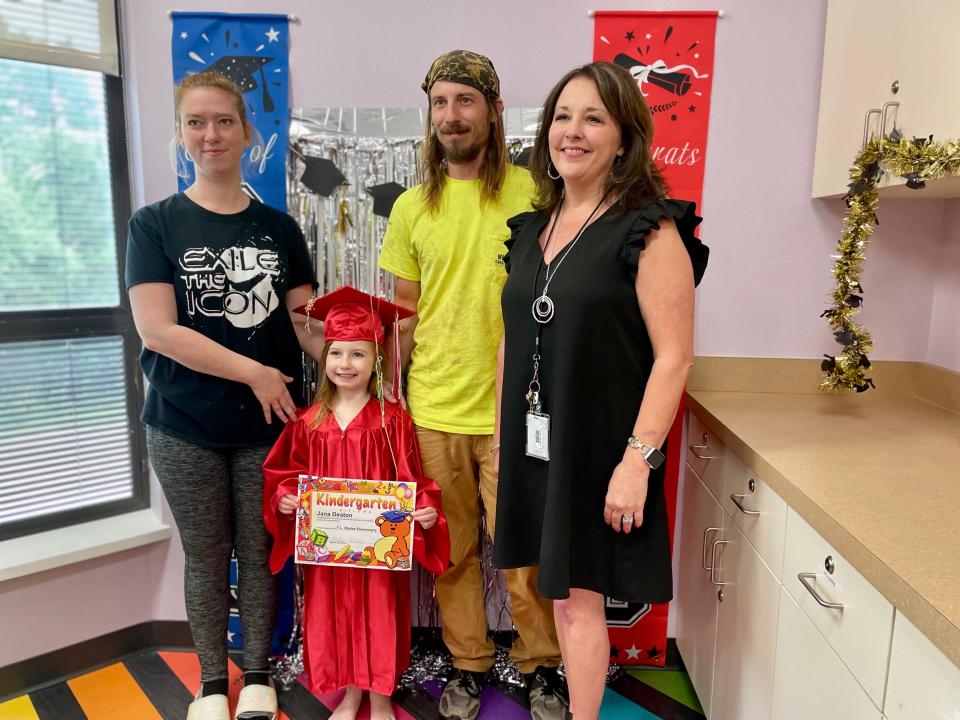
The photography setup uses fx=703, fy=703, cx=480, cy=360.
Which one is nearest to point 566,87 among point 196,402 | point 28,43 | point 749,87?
point 749,87

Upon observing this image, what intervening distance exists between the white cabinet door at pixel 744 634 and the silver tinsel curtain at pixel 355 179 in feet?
2.22

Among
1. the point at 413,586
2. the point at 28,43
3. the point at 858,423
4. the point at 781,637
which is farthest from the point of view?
the point at 413,586

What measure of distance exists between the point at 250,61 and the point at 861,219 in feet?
5.79

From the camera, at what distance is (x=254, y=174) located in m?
2.15

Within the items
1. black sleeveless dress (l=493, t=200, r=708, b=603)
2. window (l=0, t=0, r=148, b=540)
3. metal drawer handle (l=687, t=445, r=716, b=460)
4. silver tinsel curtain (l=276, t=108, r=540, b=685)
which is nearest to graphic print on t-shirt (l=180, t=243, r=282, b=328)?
silver tinsel curtain (l=276, t=108, r=540, b=685)

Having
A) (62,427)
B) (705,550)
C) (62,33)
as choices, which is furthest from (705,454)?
(62,33)

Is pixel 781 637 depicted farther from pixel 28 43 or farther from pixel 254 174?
pixel 28 43

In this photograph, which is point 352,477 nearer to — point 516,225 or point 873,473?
point 516,225

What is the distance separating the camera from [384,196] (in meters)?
2.13

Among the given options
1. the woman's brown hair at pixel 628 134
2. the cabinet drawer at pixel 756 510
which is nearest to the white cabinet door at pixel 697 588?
the cabinet drawer at pixel 756 510

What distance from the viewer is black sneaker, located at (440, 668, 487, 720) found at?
1.98 metres

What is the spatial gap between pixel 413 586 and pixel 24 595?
1.15 m

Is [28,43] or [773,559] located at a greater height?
[28,43]

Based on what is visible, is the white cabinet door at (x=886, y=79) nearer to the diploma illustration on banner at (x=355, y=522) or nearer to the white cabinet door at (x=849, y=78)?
the white cabinet door at (x=849, y=78)
